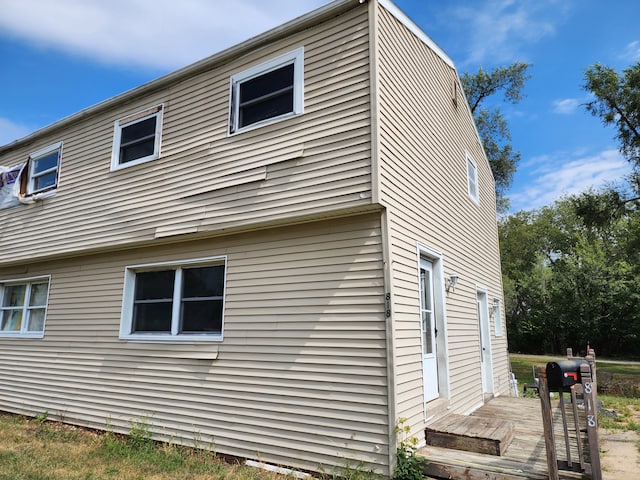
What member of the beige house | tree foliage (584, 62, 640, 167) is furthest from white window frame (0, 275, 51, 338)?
tree foliage (584, 62, 640, 167)

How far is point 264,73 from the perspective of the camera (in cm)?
611

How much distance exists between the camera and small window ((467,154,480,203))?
31.4ft

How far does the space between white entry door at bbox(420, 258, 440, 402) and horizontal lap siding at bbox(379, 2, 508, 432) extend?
398 millimetres

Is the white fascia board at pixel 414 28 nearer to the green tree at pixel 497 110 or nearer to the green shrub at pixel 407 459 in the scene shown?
the green shrub at pixel 407 459

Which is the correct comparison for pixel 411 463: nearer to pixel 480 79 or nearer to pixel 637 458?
pixel 637 458

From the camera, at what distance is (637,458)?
4.82 metres

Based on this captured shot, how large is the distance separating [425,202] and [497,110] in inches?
824

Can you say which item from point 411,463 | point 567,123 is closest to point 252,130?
point 411,463

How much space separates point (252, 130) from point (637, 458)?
634 centimetres

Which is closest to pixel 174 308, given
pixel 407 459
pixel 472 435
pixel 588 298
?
pixel 407 459

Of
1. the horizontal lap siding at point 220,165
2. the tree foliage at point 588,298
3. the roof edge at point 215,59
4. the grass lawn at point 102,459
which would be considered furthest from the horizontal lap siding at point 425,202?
the tree foliage at point 588,298

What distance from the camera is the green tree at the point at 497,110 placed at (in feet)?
74.1

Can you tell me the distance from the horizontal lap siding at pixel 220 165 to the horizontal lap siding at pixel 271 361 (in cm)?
38

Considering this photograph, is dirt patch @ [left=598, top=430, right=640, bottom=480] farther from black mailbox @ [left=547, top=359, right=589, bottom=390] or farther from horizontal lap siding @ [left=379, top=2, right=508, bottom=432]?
horizontal lap siding @ [left=379, top=2, right=508, bottom=432]
